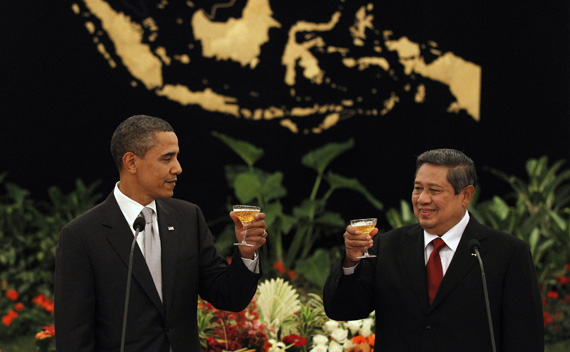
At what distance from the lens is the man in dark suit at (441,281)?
253 centimetres

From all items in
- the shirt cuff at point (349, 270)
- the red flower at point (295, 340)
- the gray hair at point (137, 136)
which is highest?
the gray hair at point (137, 136)

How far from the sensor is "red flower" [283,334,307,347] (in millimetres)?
3561

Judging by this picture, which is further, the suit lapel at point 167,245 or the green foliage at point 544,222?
the green foliage at point 544,222

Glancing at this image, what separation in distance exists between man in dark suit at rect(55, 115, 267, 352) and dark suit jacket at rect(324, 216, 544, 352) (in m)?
0.41

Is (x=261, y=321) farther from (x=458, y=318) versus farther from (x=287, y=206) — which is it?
(x=287, y=206)

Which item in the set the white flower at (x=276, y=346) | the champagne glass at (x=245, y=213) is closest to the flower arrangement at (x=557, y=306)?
the white flower at (x=276, y=346)

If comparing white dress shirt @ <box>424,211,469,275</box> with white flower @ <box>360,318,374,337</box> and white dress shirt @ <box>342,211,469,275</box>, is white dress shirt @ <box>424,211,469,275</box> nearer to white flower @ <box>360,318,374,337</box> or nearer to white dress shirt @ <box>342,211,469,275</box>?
white dress shirt @ <box>342,211,469,275</box>

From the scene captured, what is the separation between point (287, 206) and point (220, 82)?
1.30 metres

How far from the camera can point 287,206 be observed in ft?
23.0

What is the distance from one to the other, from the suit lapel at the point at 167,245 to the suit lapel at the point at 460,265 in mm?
894

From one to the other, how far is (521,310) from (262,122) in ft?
15.2

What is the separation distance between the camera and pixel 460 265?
2.61 meters

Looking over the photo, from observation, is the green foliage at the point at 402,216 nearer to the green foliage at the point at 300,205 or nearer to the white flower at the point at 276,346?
the green foliage at the point at 300,205

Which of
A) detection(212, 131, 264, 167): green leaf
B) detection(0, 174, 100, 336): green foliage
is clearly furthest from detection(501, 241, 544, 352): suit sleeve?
detection(0, 174, 100, 336): green foliage
